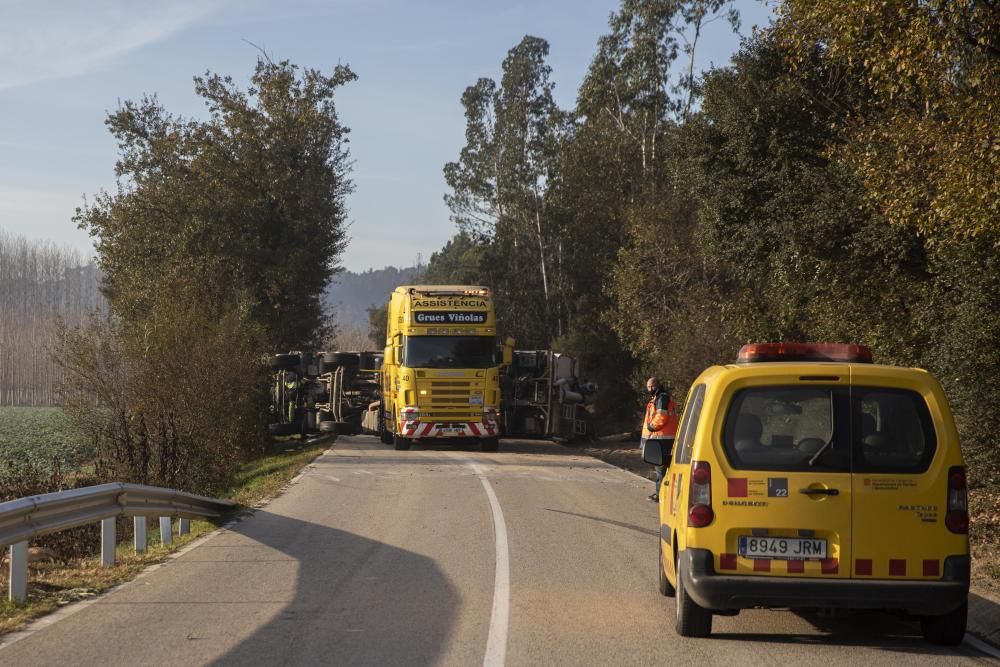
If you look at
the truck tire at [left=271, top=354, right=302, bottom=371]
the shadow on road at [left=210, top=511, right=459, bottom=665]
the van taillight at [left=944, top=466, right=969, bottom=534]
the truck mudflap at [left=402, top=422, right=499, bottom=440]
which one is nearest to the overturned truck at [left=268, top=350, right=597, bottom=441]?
the truck tire at [left=271, top=354, right=302, bottom=371]

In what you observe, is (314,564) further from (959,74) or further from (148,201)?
(148,201)

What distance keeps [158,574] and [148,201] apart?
3381cm

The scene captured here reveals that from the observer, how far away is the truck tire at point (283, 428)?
3563cm

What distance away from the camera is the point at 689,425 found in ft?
27.5

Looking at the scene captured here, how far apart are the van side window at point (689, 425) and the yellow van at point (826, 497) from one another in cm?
31

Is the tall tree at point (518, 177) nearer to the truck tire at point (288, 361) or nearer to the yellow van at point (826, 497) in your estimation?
the truck tire at point (288, 361)

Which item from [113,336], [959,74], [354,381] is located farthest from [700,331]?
[959,74]

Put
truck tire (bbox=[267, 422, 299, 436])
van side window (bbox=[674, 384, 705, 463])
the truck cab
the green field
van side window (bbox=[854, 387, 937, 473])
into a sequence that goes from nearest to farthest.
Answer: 1. van side window (bbox=[854, 387, 937, 473])
2. van side window (bbox=[674, 384, 705, 463])
3. the green field
4. the truck cab
5. truck tire (bbox=[267, 422, 299, 436])

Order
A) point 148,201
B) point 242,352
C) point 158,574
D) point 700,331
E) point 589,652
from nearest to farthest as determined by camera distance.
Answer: point 589,652
point 158,574
point 242,352
point 700,331
point 148,201

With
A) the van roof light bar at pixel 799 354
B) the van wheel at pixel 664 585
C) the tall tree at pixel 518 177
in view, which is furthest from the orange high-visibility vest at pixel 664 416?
the tall tree at pixel 518 177

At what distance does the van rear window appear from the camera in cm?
751

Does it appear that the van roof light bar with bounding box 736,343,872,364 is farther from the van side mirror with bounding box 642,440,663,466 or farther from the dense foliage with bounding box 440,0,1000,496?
the dense foliage with bounding box 440,0,1000,496

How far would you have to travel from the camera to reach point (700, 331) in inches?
1251

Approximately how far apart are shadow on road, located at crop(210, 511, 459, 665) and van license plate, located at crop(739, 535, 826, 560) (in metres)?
2.07
